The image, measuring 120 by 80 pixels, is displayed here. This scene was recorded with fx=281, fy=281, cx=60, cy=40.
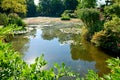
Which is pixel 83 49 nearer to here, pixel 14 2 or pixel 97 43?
pixel 97 43

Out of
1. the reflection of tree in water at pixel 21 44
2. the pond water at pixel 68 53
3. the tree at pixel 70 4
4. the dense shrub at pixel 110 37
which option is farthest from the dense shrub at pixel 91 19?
the tree at pixel 70 4

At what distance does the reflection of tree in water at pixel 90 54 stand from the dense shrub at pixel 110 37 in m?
0.79

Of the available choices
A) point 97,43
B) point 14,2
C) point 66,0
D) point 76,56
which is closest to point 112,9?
point 97,43

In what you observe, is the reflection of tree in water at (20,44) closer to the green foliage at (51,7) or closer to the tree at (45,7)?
the green foliage at (51,7)

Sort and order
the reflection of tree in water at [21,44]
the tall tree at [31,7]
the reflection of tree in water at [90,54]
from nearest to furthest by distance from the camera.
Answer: the reflection of tree in water at [90,54] → the reflection of tree in water at [21,44] → the tall tree at [31,7]

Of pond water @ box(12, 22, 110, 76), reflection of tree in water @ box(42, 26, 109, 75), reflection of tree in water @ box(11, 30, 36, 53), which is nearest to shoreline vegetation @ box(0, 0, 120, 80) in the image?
reflection of tree in water @ box(42, 26, 109, 75)

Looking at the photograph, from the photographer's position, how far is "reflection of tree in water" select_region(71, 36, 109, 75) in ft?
63.0

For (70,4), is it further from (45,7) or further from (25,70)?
(25,70)

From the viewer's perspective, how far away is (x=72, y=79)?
15.5m

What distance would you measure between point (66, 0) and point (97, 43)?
176 ft

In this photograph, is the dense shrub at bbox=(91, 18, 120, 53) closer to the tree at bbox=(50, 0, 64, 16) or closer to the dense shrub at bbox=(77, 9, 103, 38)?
the dense shrub at bbox=(77, 9, 103, 38)

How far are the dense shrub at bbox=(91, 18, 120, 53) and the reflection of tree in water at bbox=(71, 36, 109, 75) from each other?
31.0 inches

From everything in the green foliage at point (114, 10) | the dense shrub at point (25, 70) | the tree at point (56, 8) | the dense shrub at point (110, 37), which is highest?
the dense shrub at point (25, 70)

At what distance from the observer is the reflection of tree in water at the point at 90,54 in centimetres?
1920
